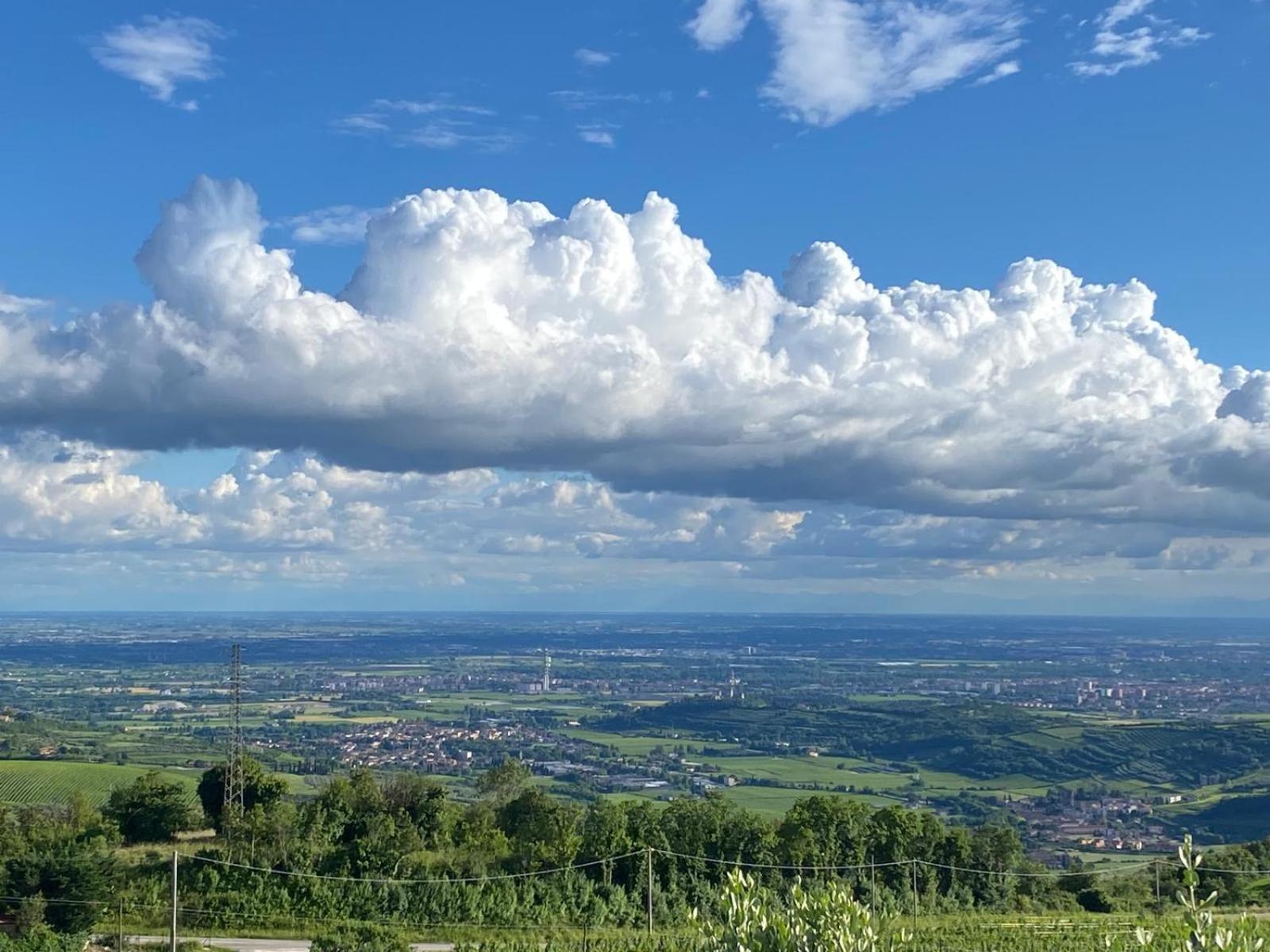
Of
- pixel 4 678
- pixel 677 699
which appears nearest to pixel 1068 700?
pixel 677 699

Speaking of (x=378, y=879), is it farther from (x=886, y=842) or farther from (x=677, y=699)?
(x=677, y=699)

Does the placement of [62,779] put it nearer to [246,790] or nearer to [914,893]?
[246,790]

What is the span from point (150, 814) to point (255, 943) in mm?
10823

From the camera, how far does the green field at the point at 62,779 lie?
6725cm

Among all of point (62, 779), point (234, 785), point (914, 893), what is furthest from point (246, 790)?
→ point (62, 779)

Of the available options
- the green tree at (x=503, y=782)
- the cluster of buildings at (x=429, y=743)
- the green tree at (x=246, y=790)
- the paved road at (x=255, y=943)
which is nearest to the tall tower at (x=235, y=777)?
the green tree at (x=246, y=790)

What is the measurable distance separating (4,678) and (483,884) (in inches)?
6561

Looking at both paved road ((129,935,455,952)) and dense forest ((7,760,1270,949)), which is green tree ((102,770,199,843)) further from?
paved road ((129,935,455,952))

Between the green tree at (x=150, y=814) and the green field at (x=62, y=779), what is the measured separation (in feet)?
68.6

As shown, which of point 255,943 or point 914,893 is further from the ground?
point 255,943

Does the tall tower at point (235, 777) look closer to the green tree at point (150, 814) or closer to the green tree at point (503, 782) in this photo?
the green tree at point (150, 814)

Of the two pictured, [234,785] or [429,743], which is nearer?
[234,785]

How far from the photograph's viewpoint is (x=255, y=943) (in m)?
33.2

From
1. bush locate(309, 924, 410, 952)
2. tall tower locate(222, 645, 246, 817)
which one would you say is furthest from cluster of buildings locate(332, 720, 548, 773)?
bush locate(309, 924, 410, 952)
